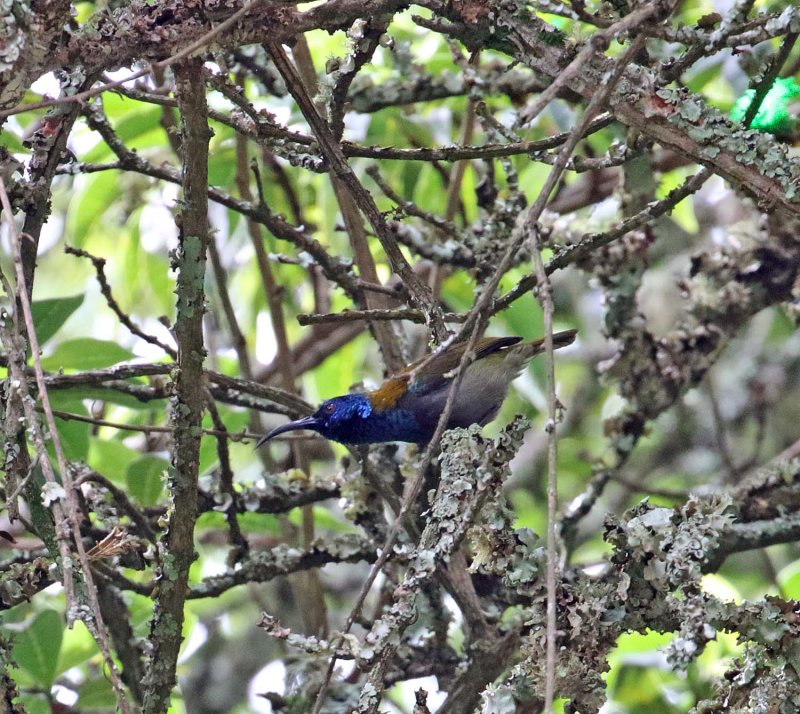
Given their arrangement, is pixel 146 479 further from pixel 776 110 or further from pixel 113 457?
pixel 776 110

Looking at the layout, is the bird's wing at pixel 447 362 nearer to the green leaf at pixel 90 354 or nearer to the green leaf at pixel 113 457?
the green leaf at pixel 90 354

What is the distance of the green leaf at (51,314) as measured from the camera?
268 cm

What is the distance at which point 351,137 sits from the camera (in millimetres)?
3047

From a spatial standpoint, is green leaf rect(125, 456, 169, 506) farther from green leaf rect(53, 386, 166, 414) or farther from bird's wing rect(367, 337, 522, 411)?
bird's wing rect(367, 337, 522, 411)

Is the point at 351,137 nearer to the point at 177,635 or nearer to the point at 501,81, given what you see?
the point at 501,81

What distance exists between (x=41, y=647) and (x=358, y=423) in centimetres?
99

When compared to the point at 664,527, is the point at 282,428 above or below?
above

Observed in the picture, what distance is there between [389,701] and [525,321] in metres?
1.43

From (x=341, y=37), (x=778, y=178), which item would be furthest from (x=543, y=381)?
(x=778, y=178)

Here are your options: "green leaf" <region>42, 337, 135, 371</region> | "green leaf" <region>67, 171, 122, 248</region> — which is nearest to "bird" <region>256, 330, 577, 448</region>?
"green leaf" <region>42, 337, 135, 371</region>

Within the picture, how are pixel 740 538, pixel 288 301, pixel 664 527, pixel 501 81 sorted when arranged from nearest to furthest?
pixel 664 527 → pixel 740 538 → pixel 501 81 → pixel 288 301

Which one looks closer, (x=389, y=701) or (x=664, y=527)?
(x=664, y=527)

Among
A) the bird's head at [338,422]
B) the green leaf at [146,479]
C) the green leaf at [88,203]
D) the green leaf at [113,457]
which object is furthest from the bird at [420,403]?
the green leaf at [88,203]

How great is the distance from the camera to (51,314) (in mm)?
2695
